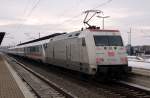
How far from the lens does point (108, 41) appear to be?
18.1 m

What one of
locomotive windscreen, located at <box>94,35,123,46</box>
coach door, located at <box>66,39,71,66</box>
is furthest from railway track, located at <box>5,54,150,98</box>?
coach door, located at <box>66,39,71,66</box>

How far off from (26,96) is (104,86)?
205 inches

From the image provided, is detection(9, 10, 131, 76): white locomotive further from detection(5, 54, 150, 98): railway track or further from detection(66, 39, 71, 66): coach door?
detection(66, 39, 71, 66): coach door

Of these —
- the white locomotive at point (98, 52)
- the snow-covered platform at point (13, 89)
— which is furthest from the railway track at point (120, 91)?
the snow-covered platform at point (13, 89)

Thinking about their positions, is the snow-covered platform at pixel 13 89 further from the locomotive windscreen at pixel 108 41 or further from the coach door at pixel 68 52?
the locomotive windscreen at pixel 108 41

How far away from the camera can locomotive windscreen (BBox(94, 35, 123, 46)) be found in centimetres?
1783

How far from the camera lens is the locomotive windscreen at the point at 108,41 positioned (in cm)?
1783

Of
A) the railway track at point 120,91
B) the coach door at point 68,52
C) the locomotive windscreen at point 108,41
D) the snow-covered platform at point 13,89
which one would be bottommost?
the railway track at point 120,91

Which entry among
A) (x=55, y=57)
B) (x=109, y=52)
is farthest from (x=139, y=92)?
(x=55, y=57)

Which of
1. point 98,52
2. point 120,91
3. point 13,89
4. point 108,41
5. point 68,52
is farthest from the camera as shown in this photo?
point 68,52

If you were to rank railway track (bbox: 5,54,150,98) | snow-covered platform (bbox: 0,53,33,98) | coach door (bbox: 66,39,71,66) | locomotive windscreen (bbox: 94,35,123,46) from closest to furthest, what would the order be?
1. snow-covered platform (bbox: 0,53,33,98)
2. railway track (bbox: 5,54,150,98)
3. locomotive windscreen (bbox: 94,35,123,46)
4. coach door (bbox: 66,39,71,66)

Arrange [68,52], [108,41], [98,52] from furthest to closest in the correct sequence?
[68,52] → [108,41] → [98,52]

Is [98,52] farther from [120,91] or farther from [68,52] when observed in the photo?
[68,52]

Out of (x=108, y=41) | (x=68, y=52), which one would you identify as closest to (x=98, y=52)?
(x=108, y=41)
